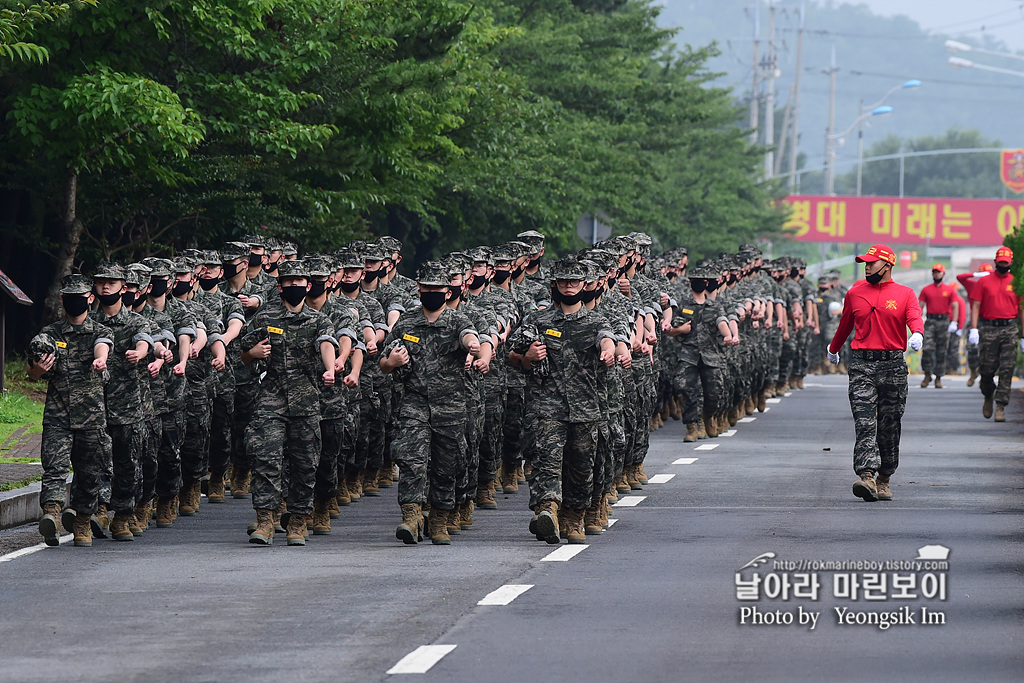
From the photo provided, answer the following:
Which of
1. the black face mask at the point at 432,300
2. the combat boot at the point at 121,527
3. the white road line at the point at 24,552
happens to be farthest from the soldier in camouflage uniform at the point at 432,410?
the white road line at the point at 24,552

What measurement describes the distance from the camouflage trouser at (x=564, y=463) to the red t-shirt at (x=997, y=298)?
12542 millimetres

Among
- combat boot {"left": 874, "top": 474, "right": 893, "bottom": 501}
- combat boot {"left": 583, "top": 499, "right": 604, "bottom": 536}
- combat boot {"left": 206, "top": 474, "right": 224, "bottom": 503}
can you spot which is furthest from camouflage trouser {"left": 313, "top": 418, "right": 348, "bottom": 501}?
combat boot {"left": 874, "top": 474, "right": 893, "bottom": 501}

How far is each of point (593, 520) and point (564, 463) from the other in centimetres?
72

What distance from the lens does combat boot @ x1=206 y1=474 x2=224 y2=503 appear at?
16484 mm

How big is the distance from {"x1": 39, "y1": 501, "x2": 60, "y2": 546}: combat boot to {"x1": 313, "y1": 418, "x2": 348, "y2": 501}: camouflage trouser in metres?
1.79

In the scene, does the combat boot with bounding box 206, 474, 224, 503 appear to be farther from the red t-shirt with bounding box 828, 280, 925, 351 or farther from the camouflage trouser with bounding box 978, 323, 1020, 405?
the camouflage trouser with bounding box 978, 323, 1020, 405

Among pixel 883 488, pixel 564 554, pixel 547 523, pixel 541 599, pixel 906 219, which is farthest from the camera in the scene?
pixel 906 219

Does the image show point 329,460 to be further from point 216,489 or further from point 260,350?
point 216,489

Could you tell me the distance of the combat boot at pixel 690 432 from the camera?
2227 centimetres

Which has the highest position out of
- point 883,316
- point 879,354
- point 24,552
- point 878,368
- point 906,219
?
point 906,219

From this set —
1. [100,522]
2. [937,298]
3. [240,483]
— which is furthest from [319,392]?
[937,298]

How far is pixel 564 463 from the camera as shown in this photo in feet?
44.0

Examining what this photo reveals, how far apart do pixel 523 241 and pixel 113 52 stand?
22.0 ft

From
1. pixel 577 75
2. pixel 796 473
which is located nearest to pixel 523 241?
pixel 796 473
